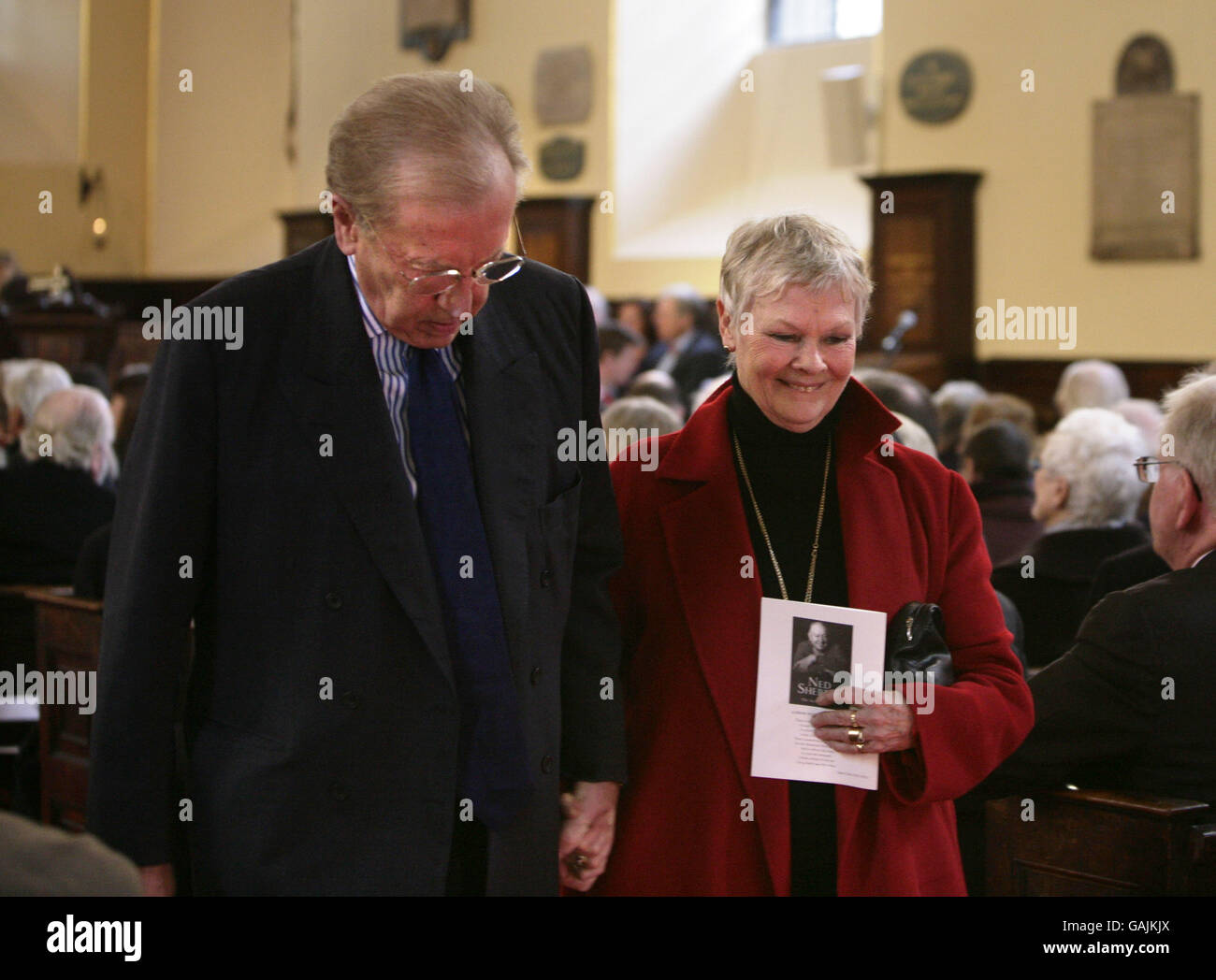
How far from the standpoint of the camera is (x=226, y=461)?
1.96 metres

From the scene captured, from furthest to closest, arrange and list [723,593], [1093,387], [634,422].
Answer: [1093,387] → [634,422] → [723,593]

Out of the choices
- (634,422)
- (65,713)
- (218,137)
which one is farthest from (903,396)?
(218,137)

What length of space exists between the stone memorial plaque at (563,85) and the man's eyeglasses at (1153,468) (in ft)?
40.9

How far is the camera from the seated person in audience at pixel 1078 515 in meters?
4.14

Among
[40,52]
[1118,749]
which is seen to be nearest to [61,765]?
[1118,749]

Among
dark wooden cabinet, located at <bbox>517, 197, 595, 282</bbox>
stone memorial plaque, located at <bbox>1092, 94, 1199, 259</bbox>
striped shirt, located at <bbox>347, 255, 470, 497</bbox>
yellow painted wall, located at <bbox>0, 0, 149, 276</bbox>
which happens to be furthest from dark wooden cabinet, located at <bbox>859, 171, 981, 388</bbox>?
yellow painted wall, located at <bbox>0, 0, 149, 276</bbox>

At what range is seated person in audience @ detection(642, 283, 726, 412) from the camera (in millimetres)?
9951

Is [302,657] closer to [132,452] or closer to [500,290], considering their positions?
[132,452]

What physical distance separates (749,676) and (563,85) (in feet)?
→ 44.1

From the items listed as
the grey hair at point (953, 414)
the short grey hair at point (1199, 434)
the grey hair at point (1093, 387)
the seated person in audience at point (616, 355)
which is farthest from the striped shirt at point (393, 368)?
the seated person in audience at point (616, 355)

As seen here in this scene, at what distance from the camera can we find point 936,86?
1202 cm

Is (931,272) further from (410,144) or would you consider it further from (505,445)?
(410,144)

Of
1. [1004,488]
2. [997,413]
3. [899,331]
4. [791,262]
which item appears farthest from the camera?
[899,331]

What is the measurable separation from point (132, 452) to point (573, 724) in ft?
2.51
